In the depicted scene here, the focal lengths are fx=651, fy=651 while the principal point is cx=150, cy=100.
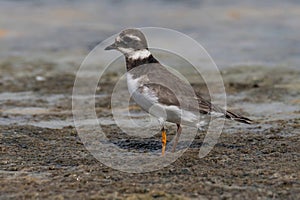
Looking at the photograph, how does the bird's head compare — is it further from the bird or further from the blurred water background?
the blurred water background

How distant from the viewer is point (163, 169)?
7.11 metres

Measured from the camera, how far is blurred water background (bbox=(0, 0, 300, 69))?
16.6 meters

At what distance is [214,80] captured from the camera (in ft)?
43.7

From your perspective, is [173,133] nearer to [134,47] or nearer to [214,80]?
[134,47]

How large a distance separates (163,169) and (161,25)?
41.6 ft

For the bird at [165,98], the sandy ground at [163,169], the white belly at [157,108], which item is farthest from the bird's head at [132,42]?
the sandy ground at [163,169]

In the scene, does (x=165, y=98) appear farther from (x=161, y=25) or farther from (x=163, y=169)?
(x=161, y=25)

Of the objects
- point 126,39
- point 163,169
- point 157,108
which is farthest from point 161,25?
point 163,169

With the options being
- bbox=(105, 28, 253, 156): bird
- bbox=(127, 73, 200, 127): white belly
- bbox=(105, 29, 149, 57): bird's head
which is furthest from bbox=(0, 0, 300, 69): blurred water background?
bbox=(127, 73, 200, 127): white belly

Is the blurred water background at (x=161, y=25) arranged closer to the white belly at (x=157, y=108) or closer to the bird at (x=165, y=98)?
the bird at (x=165, y=98)

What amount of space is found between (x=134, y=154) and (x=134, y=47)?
139 cm

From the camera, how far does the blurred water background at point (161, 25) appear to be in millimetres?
16562

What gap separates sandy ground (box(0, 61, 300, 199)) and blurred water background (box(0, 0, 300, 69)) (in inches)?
172

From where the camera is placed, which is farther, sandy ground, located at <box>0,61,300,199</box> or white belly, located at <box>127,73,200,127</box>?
white belly, located at <box>127,73,200,127</box>
